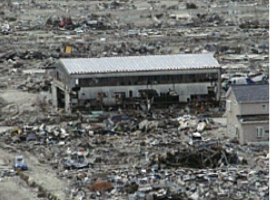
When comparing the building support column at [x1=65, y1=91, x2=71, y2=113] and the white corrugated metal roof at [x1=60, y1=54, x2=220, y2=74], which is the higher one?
the white corrugated metal roof at [x1=60, y1=54, x2=220, y2=74]

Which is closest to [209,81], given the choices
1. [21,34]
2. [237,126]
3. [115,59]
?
[115,59]

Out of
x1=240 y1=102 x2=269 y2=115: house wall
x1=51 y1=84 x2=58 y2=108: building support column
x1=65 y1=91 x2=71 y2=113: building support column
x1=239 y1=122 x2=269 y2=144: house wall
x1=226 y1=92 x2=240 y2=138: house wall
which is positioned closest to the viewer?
x1=239 y1=122 x2=269 y2=144: house wall

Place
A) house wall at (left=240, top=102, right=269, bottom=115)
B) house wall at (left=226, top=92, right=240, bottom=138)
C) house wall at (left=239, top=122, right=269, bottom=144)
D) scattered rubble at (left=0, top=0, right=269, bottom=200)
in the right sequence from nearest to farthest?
scattered rubble at (left=0, top=0, right=269, bottom=200) → house wall at (left=239, top=122, right=269, bottom=144) → house wall at (left=240, top=102, right=269, bottom=115) → house wall at (left=226, top=92, right=240, bottom=138)

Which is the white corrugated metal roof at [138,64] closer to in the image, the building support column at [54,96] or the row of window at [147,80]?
the row of window at [147,80]

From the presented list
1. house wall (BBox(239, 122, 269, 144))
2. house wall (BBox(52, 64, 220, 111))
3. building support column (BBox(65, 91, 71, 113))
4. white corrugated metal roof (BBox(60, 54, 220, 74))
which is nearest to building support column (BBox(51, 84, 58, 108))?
building support column (BBox(65, 91, 71, 113))

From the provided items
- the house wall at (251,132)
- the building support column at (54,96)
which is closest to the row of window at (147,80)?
the building support column at (54,96)

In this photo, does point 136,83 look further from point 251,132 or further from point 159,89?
point 251,132

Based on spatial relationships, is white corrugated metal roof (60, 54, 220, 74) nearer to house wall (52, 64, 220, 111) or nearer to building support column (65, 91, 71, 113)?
house wall (52, 64, 220, 111)

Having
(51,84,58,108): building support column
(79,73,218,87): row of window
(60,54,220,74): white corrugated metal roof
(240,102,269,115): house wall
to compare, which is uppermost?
(60,54,220,74): white corrugated metal roof
